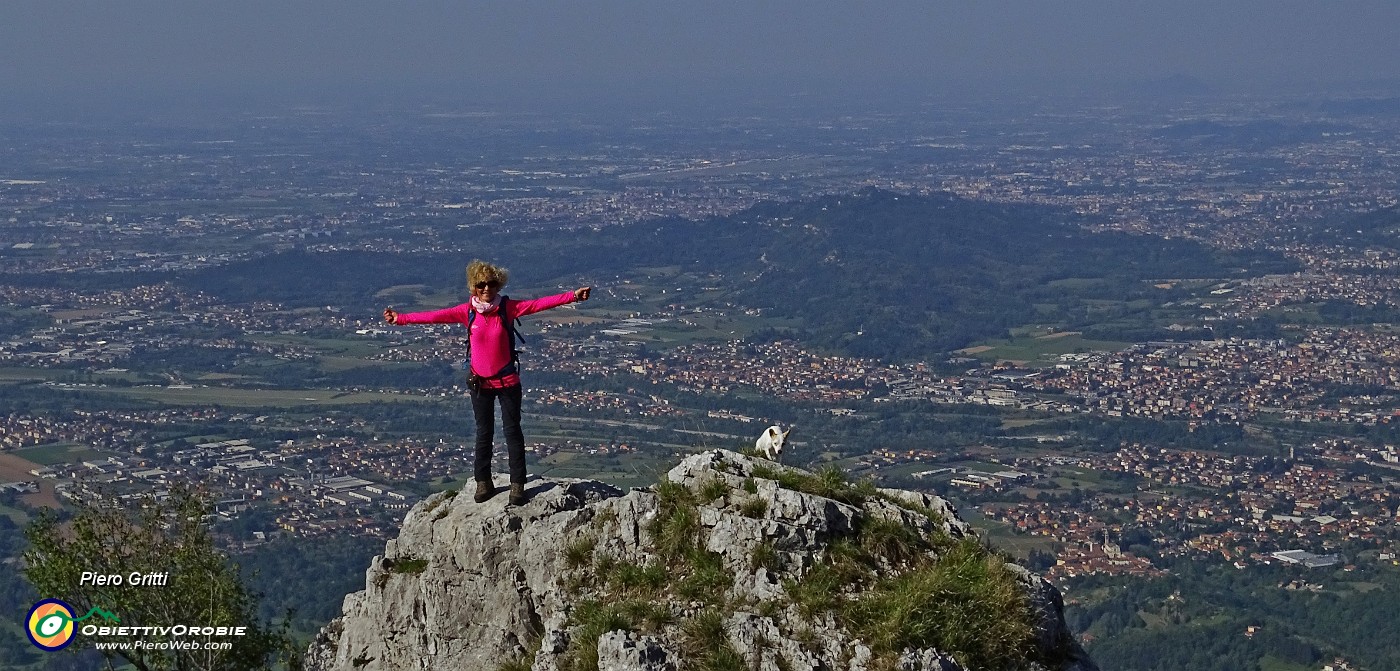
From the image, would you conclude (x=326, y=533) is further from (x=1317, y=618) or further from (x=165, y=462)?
(x=1317, y=618)

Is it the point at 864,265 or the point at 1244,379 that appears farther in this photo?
the point at 864,265

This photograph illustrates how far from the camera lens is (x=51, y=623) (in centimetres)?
1486

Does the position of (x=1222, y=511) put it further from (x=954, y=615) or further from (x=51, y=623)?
(x=954, y=615)

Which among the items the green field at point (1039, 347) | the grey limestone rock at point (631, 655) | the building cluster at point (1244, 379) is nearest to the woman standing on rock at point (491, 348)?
the grey limestone rock at point (631, 655)

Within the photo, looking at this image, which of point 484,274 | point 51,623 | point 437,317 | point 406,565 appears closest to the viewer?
point 484,274

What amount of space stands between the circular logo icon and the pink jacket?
500 centimetres

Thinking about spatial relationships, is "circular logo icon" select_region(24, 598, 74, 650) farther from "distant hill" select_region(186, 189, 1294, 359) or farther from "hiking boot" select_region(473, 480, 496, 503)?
"distant hill" select_region(186, 189, 1294, 359)

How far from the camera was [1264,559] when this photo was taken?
50.2 metres

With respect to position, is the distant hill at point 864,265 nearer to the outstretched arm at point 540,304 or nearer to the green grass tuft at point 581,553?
the outstretched arm at point 540,304

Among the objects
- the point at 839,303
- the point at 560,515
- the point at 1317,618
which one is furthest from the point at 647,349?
the point at 560,515

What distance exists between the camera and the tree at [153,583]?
14.2 m

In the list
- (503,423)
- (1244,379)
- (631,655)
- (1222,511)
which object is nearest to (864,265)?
(1244,379)

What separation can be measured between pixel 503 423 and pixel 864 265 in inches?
4368

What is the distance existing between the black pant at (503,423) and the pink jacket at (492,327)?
10cm
